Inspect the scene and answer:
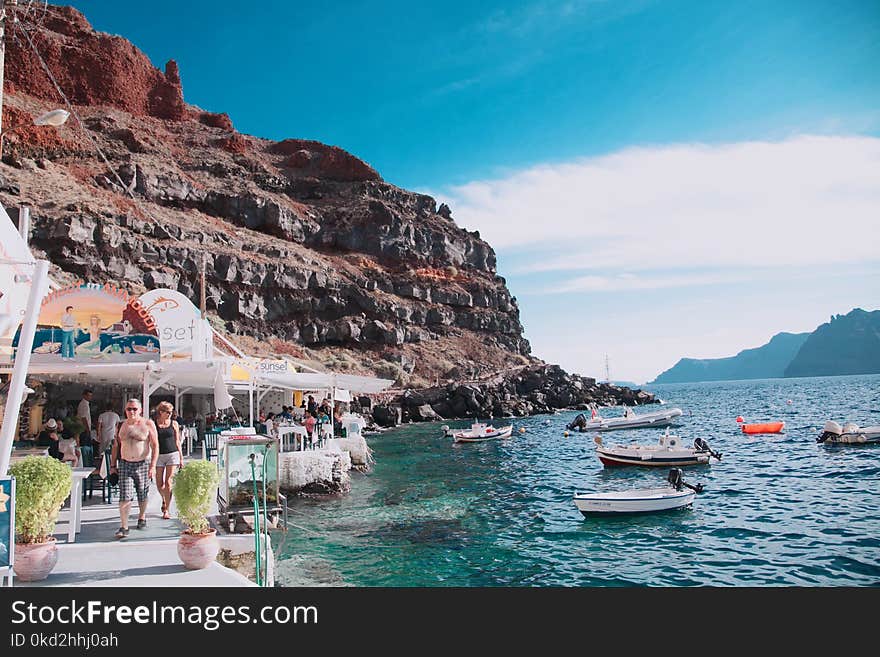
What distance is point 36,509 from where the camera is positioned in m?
5.89

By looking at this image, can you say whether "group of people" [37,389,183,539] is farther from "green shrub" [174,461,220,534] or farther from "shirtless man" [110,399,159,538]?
"green shrub" [174,461,220,534]

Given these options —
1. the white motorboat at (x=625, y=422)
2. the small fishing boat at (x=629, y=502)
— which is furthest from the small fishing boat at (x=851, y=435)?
the small fishing boat at (x=629, y=502)

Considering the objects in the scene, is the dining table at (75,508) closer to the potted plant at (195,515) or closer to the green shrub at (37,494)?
the green shrub at (37,494)

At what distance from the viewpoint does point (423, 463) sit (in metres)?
27.1

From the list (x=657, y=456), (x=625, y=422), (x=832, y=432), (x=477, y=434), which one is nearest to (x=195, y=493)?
(x=657, y=456)

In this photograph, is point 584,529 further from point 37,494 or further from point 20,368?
point 20,368

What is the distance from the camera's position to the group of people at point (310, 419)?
18594mm

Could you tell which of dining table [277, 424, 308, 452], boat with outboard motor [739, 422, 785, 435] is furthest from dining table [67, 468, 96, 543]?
boat with outboard motor [739, 422, 785, 435]

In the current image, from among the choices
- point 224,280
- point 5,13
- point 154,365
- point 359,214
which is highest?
point 359,214

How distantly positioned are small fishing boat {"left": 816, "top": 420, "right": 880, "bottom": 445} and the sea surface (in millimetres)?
1390

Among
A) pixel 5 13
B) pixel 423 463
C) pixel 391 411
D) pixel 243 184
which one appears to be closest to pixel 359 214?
pixel 243 184

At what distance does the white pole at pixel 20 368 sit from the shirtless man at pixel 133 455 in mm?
1976
